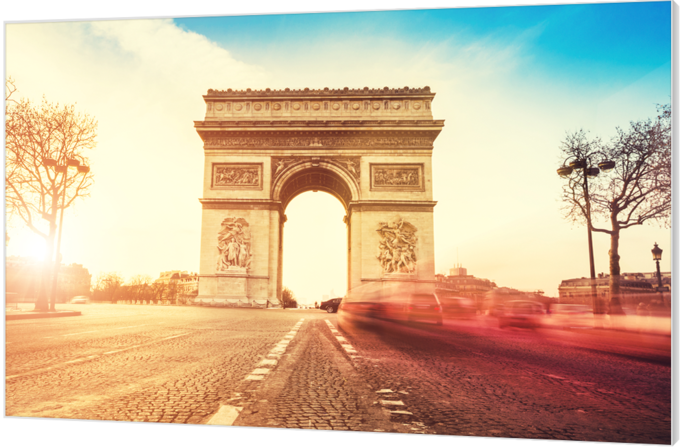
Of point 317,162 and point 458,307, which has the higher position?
point 317,162

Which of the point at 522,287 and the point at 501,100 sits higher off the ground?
the point at 501,100

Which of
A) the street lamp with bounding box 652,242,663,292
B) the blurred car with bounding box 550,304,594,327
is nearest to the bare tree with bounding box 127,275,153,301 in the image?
the blurred car with bounding box 550,304,594,327

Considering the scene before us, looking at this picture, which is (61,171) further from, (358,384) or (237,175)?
(237,175)

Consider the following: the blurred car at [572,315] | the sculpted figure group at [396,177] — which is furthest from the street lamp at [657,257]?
the sculpted figure group at [396,177]

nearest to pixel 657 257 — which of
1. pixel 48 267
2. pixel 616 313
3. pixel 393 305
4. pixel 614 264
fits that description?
pixel 614 264

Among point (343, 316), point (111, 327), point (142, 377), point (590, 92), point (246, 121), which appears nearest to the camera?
point (142, 377)

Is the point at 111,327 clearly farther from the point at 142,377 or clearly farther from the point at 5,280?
the point at 142,377

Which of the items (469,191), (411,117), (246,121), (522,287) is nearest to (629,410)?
(522,287)

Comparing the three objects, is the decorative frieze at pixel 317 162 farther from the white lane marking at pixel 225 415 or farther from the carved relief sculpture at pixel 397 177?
the white lane marking at pixel 225 415
